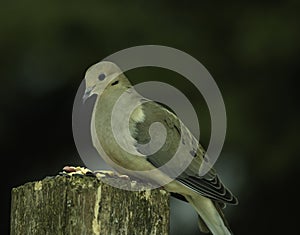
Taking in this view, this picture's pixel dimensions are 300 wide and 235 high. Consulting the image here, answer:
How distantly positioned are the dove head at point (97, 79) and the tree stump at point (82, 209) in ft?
4.65

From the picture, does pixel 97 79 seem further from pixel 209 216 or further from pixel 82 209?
pixel 82 209

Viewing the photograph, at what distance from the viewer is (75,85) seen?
7.08 meters

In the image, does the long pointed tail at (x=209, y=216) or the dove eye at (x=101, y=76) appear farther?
the dove eye at (x=101, y=76)

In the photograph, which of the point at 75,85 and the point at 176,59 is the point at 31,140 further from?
the point at 176,59

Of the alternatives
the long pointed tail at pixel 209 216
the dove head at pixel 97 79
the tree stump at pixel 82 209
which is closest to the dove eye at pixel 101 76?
the dove head at pixel 97 79

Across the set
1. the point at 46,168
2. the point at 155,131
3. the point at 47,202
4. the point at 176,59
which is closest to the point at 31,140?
the point at 46,168

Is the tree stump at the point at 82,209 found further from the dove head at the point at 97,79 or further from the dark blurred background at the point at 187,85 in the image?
the dark blurred background at the point at 187,85

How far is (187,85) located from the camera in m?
7.00

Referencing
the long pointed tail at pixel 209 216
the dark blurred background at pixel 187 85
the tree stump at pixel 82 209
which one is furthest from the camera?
the dark blurred background at pixel 187 85

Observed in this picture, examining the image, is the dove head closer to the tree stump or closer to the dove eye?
the dove eye

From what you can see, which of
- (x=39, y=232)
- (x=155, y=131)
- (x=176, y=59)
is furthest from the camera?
(x=176, y=59)

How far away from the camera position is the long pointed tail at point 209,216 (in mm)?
4512

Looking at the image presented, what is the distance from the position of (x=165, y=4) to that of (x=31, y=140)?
4.08 feet

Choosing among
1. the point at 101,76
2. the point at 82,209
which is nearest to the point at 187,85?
the point at 101,76
